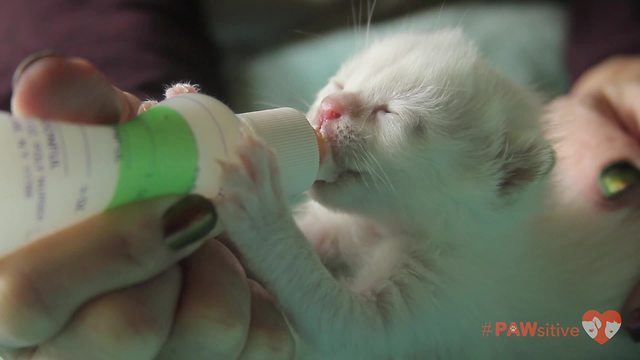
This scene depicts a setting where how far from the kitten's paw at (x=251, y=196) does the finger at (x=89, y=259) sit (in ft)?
0.11

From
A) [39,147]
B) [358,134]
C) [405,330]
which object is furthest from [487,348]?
[39,147]

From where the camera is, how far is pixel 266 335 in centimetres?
59

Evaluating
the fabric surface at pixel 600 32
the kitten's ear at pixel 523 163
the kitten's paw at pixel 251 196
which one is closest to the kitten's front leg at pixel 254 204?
the kitten's paw at pixel 251 196

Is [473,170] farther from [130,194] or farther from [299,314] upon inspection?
[130,194]

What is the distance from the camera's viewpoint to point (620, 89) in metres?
1.23

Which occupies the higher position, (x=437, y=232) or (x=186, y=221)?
(x=186, y=221)

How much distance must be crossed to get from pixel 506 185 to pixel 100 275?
0.56 meters

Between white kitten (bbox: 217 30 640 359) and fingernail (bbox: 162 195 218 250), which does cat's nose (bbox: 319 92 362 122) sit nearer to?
white kitten (bbox: 217 30 640 359)

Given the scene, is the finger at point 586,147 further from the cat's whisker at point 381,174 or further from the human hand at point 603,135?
the cat's whisker at point 381,174

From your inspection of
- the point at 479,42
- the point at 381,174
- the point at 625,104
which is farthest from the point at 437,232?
the point at 479,42

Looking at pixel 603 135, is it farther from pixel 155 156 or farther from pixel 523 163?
pixel 155 156

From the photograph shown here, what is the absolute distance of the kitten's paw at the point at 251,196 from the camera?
0.56 m

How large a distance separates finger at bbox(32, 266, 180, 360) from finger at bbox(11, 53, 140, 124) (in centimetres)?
15

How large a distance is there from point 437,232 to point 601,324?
1.04 ft
